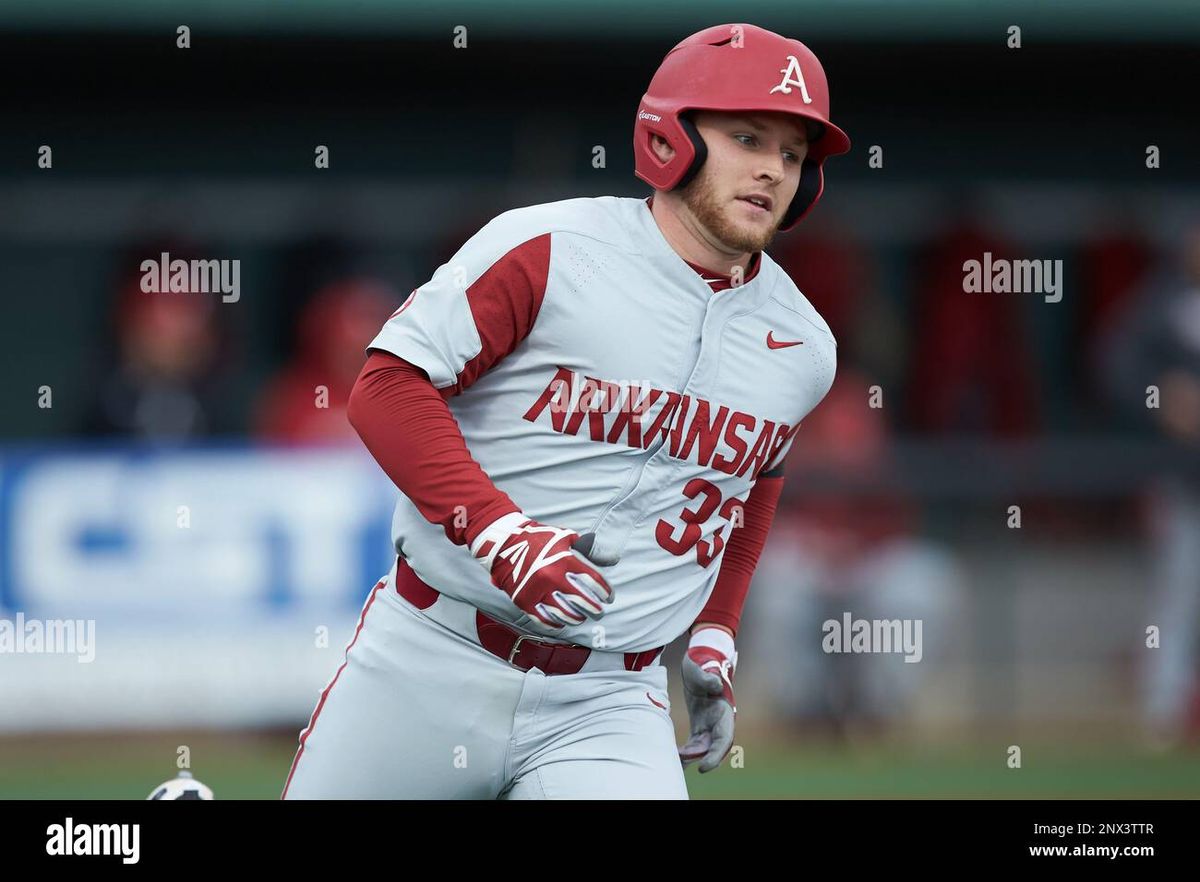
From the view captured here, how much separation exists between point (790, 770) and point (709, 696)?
326 cm

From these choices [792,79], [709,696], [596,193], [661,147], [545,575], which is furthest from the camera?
[596,193]

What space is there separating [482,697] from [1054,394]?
→ 6788 mm

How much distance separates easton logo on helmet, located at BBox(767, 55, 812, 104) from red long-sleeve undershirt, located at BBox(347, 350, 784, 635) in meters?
0.80

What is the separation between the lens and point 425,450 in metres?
2.86

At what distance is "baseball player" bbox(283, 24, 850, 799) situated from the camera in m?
2.99

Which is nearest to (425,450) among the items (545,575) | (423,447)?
(423,447)

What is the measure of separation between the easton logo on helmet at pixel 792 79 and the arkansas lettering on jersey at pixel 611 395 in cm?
37

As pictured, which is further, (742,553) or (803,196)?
(742,553)

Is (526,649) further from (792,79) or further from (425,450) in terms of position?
(792,79)

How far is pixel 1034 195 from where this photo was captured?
8383mm

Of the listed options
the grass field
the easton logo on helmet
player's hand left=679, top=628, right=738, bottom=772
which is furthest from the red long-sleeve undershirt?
the grass field

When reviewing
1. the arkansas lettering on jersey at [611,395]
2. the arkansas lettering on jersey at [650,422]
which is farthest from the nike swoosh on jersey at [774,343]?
the arkansas lettering on jersey at [650,422]

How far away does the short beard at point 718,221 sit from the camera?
306 cm

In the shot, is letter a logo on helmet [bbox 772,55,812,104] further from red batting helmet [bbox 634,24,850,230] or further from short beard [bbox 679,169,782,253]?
short beard [bbox 679,169,782,253]
